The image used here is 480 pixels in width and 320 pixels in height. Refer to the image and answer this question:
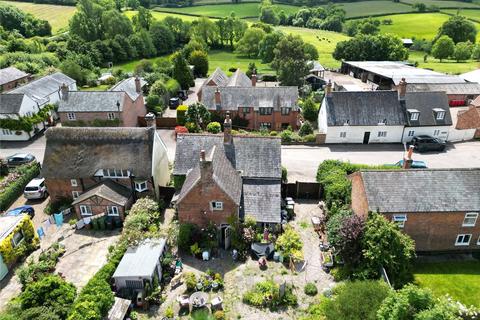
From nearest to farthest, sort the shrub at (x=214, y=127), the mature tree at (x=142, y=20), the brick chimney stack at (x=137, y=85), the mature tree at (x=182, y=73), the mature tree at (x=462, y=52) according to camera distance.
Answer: the shrub at (x=214, y=127), the brick chimney stack at (x=137, y=85), the mature tree at (x=182, y=73), the mature tree at (x=462, y=52), the mature tree at (x=142, y=20)

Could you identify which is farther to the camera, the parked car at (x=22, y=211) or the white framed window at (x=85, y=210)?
the parked car at (x=22, y=211)

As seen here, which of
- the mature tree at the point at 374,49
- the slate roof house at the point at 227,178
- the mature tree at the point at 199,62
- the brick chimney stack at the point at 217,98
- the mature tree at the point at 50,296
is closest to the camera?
the mature tree at the point at 50,296

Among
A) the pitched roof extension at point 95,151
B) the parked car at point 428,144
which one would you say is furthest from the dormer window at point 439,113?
the pitched roof extension at point 95,151

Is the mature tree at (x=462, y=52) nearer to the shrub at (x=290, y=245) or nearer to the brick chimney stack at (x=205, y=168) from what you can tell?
the shrub at (x=290, y=245)

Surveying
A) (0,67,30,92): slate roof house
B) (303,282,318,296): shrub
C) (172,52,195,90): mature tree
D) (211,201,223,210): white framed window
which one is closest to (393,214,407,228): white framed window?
(303,282,318,296): shrub

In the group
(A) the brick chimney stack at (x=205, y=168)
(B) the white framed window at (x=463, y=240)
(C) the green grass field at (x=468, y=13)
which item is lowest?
(B) the white framed window at (x=463, y=240)

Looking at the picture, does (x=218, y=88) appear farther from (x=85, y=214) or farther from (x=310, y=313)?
(x=310, y=313)

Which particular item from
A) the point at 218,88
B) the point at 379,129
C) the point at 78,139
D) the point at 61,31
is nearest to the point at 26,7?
the point at 61,31
